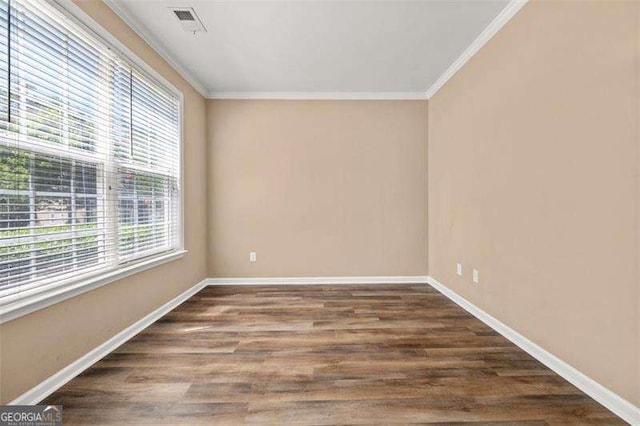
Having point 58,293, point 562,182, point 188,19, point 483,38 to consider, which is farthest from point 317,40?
point 58,293

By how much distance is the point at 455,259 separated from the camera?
3301mm

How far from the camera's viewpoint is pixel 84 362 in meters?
1.95

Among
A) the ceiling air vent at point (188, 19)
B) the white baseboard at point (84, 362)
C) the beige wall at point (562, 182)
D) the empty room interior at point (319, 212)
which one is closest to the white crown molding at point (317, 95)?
the empty room interior at point (319, 212)

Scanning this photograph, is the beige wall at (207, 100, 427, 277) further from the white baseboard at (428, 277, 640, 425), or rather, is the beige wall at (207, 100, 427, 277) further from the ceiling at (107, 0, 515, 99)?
the white baseboard at (428, 277, 640, 425)

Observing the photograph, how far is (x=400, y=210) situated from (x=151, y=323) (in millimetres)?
3142

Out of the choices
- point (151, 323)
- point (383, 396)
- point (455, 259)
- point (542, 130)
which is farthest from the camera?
point (455, 259)

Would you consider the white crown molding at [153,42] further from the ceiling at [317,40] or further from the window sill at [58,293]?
the window sill at [58,293]

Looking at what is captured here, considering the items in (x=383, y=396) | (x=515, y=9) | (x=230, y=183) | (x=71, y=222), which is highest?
(x=515, y=9)

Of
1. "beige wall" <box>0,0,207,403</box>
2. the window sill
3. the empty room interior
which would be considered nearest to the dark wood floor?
the empty room interior

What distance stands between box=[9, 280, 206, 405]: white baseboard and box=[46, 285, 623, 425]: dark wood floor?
0.05 m

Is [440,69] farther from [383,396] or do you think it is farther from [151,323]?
[151,323]

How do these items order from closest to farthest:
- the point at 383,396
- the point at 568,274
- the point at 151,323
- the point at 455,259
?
the point at 383,396, the point at 568,274, the point at 151,323, the point at 455,259

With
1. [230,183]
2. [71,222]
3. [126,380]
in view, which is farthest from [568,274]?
[230,183]

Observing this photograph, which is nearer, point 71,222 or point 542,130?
point 71,222
